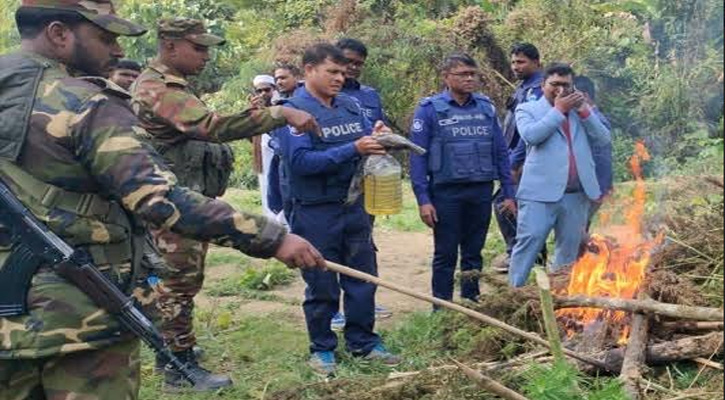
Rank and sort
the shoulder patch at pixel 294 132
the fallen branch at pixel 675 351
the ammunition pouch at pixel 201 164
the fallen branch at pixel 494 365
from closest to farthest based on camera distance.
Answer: the fallen branch at pixel 675 351 → the fallen branch at pixel 494 365 → the ammunition pouch at pixel 201 164 → the shoulder patch at pixel 294 132

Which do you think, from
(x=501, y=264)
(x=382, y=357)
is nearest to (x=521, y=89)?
(x=501, y=264)

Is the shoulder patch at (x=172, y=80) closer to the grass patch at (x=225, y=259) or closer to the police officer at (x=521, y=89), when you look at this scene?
the police officer at (x=521, y=89)

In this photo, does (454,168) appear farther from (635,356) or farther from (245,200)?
(245,200)

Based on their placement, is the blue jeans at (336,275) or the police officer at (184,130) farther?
the blue jeans at (336,275)

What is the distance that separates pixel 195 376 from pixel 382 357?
118 cm

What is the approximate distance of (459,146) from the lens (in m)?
5.77

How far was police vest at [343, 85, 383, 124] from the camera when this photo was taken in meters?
6.07

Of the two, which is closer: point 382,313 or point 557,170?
point 557,170

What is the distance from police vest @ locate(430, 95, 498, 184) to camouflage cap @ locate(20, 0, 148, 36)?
317 centimetres

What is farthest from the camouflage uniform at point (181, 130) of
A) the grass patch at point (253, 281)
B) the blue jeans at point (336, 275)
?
the grass patch at point (253, 281)

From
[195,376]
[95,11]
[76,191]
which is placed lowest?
[195,376]

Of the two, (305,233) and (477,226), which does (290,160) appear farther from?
(477,226)

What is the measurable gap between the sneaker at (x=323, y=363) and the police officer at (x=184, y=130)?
21.4 inches

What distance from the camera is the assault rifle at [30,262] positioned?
273 cm
